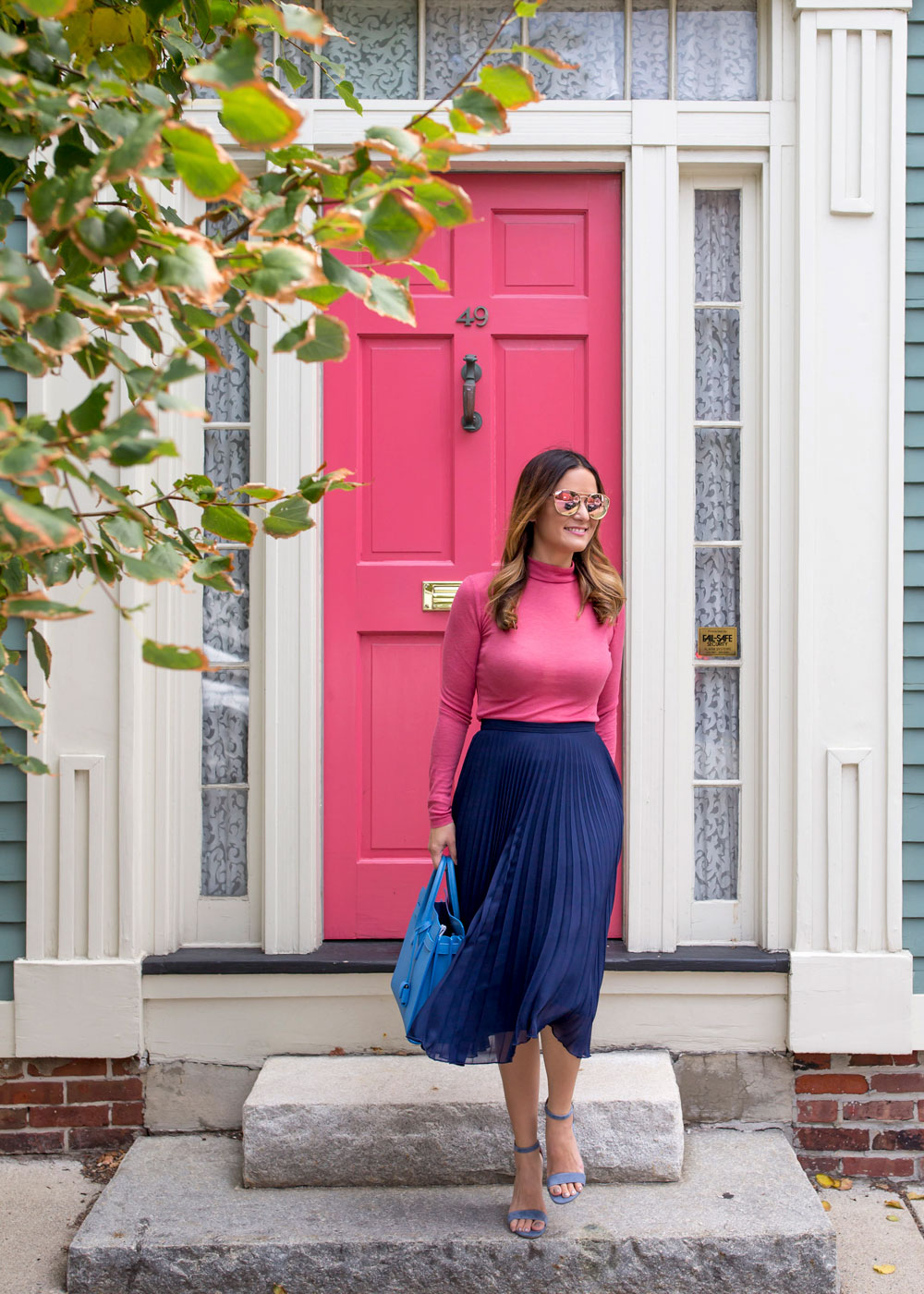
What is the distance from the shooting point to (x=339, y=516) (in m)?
3.24

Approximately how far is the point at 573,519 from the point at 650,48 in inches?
66.4

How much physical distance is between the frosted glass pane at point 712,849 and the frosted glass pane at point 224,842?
138cm

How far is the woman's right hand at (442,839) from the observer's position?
100 inches

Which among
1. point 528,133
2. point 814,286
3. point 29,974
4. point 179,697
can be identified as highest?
point 528,133

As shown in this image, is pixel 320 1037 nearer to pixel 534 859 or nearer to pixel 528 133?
pixel 534 859

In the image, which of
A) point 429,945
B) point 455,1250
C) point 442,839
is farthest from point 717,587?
point 455,1250

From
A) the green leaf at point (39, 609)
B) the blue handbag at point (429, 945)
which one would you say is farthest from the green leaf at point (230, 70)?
the blue handbag at point (429, 945)

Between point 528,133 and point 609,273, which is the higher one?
point 528,133

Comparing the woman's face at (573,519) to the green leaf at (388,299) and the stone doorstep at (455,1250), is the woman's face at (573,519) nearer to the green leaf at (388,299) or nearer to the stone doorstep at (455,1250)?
the green leaf at (388,299)

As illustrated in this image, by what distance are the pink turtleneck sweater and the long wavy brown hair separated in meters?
0.03

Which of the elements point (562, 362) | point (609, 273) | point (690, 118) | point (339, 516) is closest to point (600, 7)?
point (690, 118)

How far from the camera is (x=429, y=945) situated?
2424mm

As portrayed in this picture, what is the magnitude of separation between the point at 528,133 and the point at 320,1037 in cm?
268

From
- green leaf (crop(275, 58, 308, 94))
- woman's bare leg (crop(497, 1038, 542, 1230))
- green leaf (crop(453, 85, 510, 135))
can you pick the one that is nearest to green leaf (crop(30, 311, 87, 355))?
green leaf (crop(453, 85, 510, 135))
